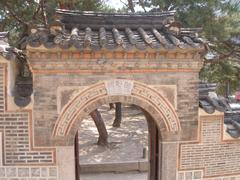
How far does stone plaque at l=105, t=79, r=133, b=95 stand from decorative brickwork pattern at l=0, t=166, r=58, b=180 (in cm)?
147

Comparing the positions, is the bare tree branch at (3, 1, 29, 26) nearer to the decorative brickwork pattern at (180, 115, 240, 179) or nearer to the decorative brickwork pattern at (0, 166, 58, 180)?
the decorative brickwork pattern at (0, 166, 58, 180)

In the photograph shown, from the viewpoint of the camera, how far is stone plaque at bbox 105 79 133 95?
4.84 meters

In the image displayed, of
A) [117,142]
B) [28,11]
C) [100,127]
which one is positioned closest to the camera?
[28,11]

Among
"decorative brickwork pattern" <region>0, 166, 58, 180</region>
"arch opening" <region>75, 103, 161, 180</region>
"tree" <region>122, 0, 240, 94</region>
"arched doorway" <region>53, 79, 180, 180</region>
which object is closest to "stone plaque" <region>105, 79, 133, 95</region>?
"arched doorway" <region>53, 79, 180, 180</region>

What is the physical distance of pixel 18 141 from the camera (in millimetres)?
4875

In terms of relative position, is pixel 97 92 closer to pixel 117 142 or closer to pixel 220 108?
pixel 220 108

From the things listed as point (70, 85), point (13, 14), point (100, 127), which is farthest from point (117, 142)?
point (70, 85)

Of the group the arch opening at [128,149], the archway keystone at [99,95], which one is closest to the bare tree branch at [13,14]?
the arch opening at [128,149]

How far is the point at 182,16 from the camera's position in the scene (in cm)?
1037

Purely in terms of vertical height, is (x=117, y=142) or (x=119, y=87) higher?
(x=119, y=87)

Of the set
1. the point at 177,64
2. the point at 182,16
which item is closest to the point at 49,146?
the point at 177,64

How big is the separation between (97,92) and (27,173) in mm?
1625

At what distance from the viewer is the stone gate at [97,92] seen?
15.2 ft

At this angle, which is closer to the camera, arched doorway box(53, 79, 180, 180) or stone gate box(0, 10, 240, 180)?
stone gate box(0, 10, 240, 180)
